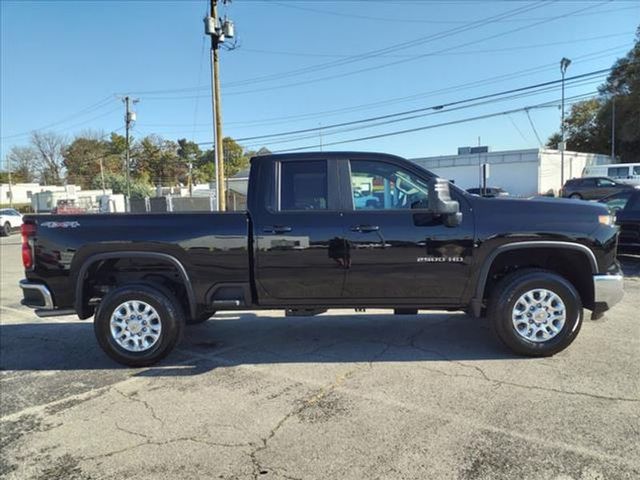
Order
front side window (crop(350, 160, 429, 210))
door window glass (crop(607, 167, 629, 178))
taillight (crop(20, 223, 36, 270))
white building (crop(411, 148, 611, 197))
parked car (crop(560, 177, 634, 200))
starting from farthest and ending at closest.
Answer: white building (crop(411, 148, 611, 197)) < door window glass (crop(607, 167, 629, 178)) < parked car (crop(560, 177, 634, 200)) < taillight (crop(20, 223, 36, 270)) < front side window (crop(350, 160, 429, 210))

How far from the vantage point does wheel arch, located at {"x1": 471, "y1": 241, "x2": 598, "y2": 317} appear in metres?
4.60

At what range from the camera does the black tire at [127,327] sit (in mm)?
4797

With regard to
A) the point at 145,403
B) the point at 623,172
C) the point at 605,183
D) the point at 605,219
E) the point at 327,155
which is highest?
the point at 623,172

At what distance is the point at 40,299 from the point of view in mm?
4855

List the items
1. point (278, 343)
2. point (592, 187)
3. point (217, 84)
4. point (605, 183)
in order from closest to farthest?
point (278, 343) < point (217, 84) < point (605, 183) < point (592, 187)

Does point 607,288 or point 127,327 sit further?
point 127,327

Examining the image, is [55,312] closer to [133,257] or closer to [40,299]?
[40,299]

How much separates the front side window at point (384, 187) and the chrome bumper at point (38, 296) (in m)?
3.10

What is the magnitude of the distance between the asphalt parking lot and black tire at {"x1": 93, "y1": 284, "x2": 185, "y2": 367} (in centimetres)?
16

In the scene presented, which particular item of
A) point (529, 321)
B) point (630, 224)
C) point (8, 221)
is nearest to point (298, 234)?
point (529, 321)

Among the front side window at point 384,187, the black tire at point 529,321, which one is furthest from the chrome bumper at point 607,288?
the front side window at point 384,187

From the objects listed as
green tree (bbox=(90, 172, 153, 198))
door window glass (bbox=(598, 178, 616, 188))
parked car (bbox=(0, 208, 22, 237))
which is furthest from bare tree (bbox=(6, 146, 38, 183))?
door window glass (bbox=(598, 178, 616, 188))

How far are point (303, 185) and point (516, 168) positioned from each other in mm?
41023

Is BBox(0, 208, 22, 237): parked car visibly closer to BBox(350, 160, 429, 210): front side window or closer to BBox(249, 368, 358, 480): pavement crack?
BBox(350, 160, 429, 210): front side window
